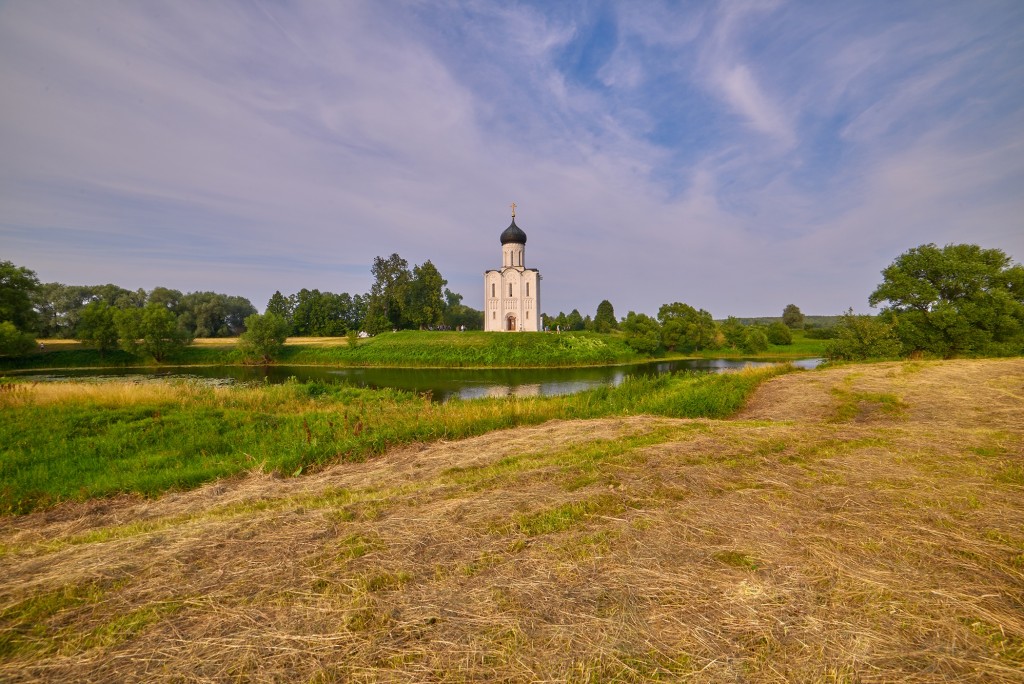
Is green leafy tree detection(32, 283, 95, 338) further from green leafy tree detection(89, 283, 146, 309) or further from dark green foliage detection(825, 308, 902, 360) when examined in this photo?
dark green foliage detection(825, 308, 902, 360)

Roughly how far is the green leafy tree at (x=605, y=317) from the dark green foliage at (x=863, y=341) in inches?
1932

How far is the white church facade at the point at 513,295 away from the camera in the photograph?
204 feet

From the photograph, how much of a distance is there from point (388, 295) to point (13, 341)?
1561 inches

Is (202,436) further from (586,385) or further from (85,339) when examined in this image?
(85,339)

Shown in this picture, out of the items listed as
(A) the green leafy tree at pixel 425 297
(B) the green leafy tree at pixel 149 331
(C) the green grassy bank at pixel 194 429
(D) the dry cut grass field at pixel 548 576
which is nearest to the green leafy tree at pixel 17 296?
(B) the green leafy tree at pixel 149 331

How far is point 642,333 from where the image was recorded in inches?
2106

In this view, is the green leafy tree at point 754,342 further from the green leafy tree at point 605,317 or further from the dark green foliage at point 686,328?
the green leafy tree at point 605,317

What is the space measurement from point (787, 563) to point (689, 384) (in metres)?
15.6

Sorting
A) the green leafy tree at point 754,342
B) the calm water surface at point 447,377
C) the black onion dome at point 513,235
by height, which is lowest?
the calm water surface at point 447,377

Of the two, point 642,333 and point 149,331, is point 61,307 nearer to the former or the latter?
point 149,331

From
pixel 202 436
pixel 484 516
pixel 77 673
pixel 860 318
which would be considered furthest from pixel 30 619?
pixel 860 318

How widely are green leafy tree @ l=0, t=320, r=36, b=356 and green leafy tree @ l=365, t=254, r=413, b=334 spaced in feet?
116

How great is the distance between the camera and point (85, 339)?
48656 millimetres

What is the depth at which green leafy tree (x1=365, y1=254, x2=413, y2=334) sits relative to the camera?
61281mm
